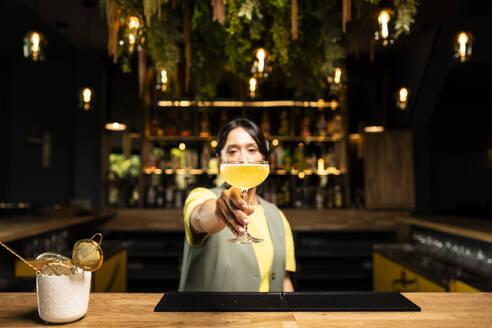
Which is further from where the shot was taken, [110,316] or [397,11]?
[397,11]

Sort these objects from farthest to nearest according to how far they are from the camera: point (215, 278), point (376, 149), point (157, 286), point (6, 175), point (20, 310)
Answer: point (6, 175)
point (376, 149)
point (157, 286)
point (215, 278)
point (20, 310)

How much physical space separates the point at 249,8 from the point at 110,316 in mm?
1357

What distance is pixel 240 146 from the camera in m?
1.59

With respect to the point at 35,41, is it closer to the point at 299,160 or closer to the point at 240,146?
the point at 240,146

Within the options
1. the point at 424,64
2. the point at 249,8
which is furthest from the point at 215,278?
the point at 424,64

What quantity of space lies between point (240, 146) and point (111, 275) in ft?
7.60

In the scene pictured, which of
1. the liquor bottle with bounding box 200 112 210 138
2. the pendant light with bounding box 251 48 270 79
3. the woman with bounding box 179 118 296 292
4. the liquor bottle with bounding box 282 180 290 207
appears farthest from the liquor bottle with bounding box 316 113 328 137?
the woman with bounding box 179 118 296 292

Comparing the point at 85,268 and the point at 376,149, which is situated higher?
the point at 376,149

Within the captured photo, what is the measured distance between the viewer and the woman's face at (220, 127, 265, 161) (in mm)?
1590

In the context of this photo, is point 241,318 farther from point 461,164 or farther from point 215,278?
point 461,164

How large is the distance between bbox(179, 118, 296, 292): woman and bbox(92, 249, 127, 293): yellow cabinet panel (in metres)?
1.70

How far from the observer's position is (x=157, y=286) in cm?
444

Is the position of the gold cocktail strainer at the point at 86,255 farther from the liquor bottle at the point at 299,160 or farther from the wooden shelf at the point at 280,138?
Answer: the liquor bottle at the point at 299,160

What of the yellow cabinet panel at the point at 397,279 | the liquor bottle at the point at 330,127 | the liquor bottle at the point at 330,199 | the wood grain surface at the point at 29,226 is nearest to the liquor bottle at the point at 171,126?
the wood grain surface at the point at 29,226
